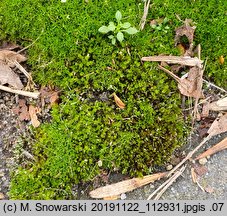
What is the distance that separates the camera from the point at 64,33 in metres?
3.28

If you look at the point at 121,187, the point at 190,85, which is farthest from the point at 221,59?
the point at 121,187

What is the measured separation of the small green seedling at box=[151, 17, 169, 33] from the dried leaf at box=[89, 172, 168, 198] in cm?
108

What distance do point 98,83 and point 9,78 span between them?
2.10 ft

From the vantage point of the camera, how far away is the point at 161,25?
3328 mm

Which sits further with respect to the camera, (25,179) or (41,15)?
(41,15)

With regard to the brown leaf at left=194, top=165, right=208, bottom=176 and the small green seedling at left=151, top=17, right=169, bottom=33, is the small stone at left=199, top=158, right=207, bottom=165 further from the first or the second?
the small green seedling at left=151, top=17, right=169, bottom=33

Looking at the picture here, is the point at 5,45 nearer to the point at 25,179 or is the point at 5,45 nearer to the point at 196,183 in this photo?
the point at 25,179

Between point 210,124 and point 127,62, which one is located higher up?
point 127,62

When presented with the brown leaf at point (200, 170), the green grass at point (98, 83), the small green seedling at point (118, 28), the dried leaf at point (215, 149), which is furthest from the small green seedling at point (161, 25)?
the brown leaf at point (200, 170)

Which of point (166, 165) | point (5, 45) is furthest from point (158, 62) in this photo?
point (5, 45)

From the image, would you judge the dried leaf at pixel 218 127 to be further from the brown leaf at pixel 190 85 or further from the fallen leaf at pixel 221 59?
the fallen leaf at pixel 221 59

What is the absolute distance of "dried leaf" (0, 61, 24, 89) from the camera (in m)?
3.24

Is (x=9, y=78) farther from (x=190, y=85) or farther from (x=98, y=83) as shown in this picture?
(x=190, y=85)

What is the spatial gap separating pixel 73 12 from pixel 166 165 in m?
1.30
